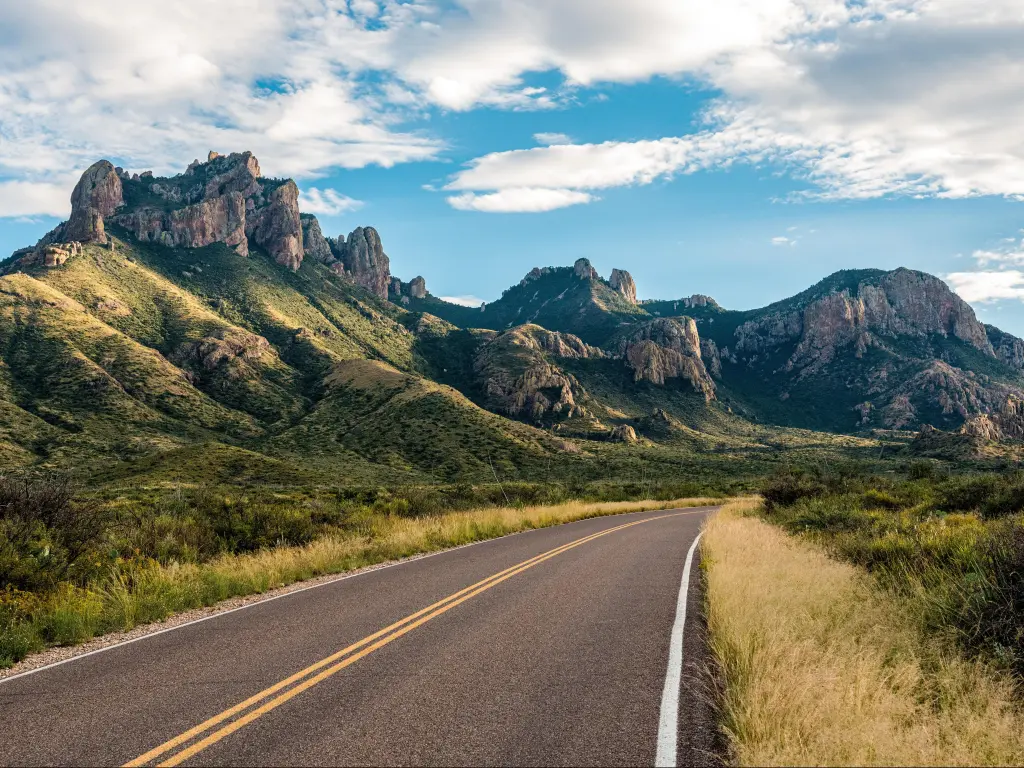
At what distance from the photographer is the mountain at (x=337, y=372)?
7294cm

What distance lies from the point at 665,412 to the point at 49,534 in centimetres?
12996

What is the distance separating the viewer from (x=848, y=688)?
541cm

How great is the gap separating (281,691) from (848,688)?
5.37 m

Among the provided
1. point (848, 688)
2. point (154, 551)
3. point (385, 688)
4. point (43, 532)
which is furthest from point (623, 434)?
point (848, 688)

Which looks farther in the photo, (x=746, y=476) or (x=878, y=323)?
(x=878, y=323)

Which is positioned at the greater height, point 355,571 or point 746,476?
point 355,571

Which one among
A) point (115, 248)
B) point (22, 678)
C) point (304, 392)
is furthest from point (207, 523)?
point (115, 248)

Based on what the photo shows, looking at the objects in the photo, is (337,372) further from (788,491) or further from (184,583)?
(184,583)

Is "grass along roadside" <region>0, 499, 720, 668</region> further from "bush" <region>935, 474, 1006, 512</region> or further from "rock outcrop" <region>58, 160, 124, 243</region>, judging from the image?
"rock outcrop" <region>58, 160, 124, 243</region>

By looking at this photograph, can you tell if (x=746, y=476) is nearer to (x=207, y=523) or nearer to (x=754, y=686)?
(x=207, y=523)

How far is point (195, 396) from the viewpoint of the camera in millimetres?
86438

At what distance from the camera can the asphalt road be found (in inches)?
196

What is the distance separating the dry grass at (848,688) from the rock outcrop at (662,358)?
502 feet

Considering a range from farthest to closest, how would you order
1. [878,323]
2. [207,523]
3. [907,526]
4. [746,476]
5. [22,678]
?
[878,323] → [746,476] → [207,523] → [907,526] → [22,678]
